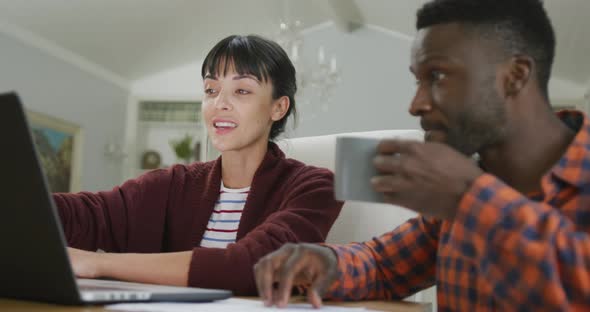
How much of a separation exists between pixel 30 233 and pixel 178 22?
212 inches

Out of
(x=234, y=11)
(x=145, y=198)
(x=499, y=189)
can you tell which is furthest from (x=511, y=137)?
(x=234, y=11)

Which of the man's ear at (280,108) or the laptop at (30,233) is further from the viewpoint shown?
the man's ear at (280,108)

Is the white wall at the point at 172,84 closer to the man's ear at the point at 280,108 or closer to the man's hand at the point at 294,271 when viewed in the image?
the man's ear at the point at 280,108

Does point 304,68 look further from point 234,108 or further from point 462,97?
point 462,97

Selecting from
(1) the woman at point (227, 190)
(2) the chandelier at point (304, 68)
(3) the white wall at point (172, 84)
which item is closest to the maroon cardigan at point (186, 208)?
(1) the woman at point (227, 190)

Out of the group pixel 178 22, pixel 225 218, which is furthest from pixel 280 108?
pixel 178 22

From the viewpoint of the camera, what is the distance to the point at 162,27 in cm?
573

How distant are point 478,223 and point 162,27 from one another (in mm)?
5533

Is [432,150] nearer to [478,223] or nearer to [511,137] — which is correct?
[478,223]

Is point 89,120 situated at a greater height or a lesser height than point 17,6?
lesser

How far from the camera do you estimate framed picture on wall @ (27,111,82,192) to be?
531 centimetres

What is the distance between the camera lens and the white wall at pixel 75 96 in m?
5.04

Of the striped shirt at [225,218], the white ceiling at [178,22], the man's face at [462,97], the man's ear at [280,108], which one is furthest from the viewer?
the white ceiling at [178,22]

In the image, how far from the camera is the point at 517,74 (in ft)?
2.30
